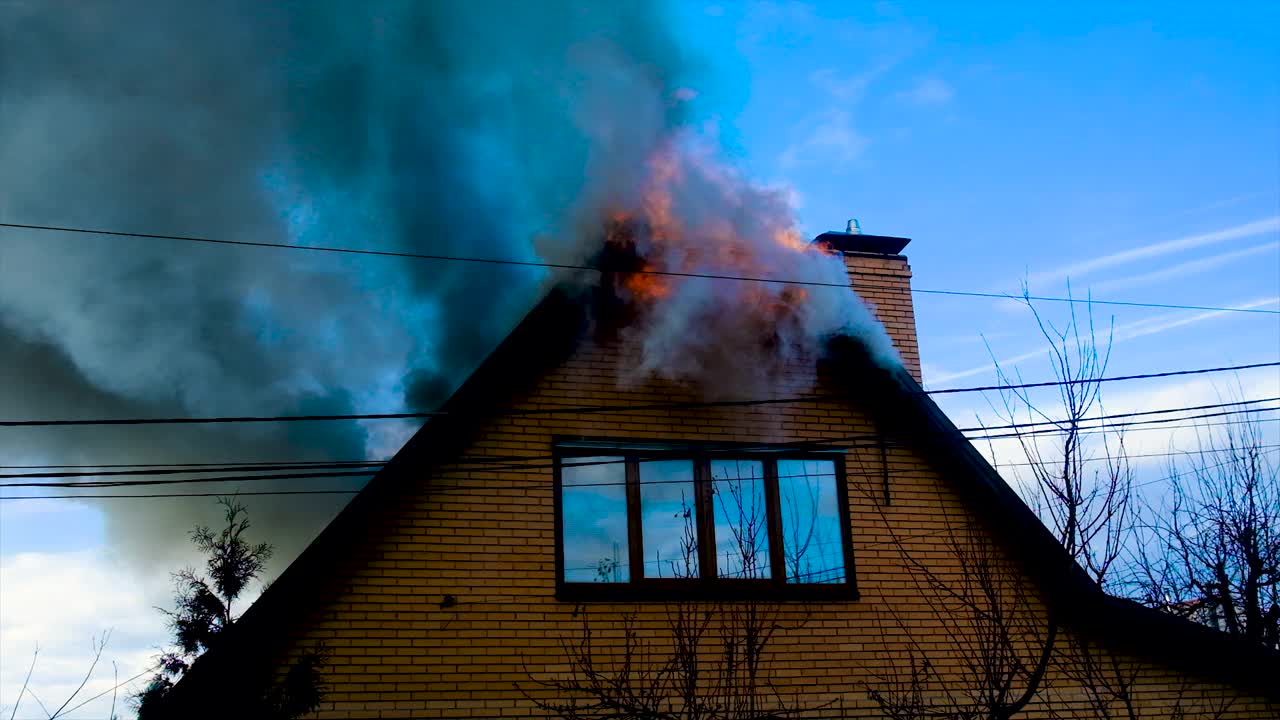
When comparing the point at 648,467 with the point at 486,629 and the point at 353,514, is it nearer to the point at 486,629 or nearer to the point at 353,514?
the point at 486,629

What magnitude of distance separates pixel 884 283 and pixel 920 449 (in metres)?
2.18

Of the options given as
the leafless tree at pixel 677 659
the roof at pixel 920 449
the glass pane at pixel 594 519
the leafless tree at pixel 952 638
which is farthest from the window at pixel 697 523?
the roof at pixel 920 449

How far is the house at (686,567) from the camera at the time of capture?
8422 millimetres

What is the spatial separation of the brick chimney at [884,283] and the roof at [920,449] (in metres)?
1.15

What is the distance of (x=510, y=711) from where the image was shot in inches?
331

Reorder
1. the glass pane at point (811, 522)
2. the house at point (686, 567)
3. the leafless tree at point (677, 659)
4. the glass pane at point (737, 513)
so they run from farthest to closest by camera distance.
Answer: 1. the glass pane at point (811, 522)
2. the glass pane at point (737, 513)
3. the house at point (686, 567)
4. the leafless tree at point (677, 659)

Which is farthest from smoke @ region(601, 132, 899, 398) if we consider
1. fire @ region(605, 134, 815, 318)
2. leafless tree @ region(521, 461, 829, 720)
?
leafless tree @ region(521, 461, 829, 720)

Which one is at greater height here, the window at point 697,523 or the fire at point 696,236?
the fire at point 696,236

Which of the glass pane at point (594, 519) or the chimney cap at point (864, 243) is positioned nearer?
the glass pane at point (594, 519)

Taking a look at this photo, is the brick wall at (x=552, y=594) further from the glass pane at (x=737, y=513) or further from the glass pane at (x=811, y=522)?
the glass pane at (x=737, y=513)

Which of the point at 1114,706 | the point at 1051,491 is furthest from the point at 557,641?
the point at 1114,706

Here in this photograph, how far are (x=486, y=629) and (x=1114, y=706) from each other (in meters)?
6.06

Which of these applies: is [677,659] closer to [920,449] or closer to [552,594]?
[552,594]

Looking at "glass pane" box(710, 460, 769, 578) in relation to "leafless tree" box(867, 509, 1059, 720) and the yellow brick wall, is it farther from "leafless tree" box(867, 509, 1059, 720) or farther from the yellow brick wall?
"leafless tree" box(867, 509, 1059, 720)
